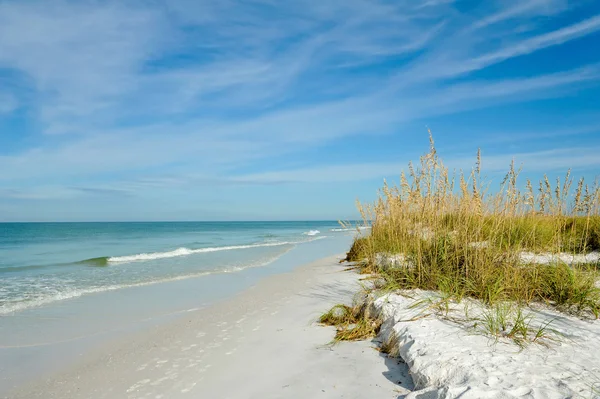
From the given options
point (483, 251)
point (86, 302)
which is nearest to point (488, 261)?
point (483, 251)

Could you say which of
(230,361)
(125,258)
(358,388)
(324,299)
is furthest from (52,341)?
(125,258)

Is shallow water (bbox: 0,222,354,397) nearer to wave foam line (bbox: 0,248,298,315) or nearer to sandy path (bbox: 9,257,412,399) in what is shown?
wave foam line (bbox: 0,248,298,315)

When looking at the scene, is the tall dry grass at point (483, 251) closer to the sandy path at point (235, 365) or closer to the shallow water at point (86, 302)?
the sandy path at point (235, 365)

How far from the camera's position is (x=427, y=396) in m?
2.58

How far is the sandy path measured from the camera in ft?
10.4

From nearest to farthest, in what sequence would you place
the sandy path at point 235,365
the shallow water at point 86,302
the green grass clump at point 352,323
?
the sandy path at point 235,365 → the green grass clump at point 352,323 → the shallow water at point 86,302

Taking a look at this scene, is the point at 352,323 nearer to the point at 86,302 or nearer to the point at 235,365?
the point at 235,365

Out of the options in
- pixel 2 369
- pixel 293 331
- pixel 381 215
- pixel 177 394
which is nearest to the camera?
pixel 177 394

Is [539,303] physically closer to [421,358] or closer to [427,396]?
[421,358]

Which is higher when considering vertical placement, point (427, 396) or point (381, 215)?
point (381, 215)

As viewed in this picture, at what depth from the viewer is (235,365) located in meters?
3.80

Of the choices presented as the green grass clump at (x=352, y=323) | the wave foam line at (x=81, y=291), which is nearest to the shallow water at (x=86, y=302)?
the wave foam line at (x=81, y=291)

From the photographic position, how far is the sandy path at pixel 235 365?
3176 millimetres

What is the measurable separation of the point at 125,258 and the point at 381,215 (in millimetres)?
13379
